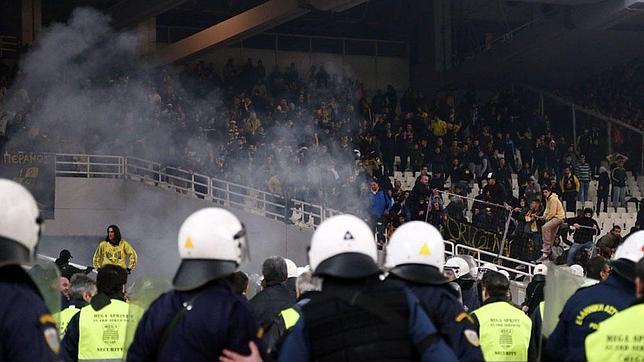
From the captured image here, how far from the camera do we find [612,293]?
199 inches

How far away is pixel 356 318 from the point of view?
421cm

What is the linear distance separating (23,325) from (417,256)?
73.6 inches

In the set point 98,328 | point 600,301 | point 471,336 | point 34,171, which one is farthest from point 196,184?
point 600,301

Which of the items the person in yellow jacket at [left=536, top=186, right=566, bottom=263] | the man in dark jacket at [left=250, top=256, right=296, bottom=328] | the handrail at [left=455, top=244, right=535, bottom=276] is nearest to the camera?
the man in dark jacket at [left=250, top=256, right=296, bottom=328]

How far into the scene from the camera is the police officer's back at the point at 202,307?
4.22 metres

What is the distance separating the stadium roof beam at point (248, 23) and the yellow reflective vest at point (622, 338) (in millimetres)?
18673

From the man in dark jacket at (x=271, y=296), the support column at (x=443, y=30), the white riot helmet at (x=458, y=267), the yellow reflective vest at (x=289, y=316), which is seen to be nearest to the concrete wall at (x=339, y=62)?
the support column at (x=443, y=30)

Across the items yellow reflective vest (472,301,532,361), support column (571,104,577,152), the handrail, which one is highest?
support column (571,104,577,152)

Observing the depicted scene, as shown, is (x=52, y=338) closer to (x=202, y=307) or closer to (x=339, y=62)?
(x=202, y=307)

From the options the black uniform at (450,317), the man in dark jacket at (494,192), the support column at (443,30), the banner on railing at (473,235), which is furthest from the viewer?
the support column at (443,30)

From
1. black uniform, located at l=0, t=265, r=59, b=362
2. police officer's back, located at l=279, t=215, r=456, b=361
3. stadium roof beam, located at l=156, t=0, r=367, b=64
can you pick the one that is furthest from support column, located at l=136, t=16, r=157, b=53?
black uniform, located at l=0, t=265, r=59, b=362

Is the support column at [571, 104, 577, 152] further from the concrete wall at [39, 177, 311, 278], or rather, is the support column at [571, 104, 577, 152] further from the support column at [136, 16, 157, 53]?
the support column at [136, 16, 157, 53]

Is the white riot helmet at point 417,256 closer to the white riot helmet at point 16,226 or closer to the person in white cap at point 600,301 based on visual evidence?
the person in white cap at point 600,301

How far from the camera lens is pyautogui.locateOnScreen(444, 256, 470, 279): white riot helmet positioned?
9.38 metres
